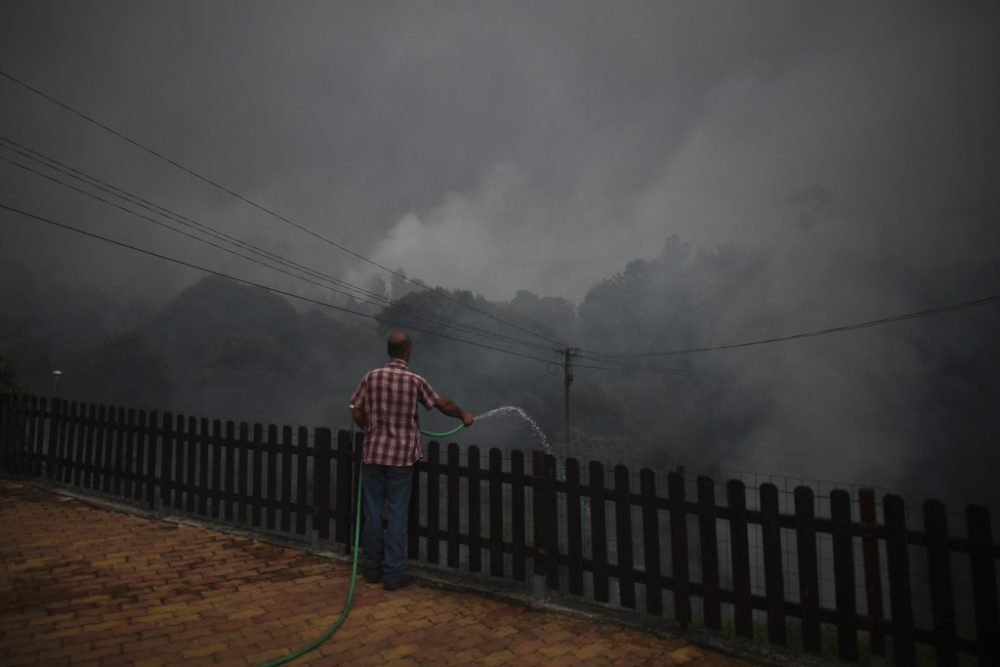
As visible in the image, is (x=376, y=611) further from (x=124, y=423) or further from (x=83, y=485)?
(x=83, y=485)

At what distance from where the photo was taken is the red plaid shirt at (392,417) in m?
3.89

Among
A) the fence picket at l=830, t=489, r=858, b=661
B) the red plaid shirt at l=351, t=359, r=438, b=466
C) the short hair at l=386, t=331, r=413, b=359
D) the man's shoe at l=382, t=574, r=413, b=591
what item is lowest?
A: the man's shoe at l=382, t=574, r=413, b=591

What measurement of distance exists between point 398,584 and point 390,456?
3.17 feet

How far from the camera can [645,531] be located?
359cm

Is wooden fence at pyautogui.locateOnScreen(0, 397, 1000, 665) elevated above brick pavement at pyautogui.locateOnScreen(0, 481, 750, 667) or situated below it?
above

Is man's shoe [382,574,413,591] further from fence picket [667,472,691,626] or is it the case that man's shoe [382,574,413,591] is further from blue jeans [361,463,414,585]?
fence picket [667,472,691,626]

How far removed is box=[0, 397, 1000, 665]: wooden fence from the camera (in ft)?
→ 9.41

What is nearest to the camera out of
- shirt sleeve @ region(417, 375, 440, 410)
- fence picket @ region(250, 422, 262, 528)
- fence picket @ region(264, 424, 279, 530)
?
shirt sleeve @ region(417, 375, 440, 410)

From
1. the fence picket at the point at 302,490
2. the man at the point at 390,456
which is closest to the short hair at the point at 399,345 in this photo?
the man at the point at 390,456

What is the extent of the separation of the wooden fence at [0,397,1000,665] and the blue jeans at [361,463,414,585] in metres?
0.43

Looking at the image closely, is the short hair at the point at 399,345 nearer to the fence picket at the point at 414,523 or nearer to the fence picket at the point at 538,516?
the fence picket at the point at 414,523

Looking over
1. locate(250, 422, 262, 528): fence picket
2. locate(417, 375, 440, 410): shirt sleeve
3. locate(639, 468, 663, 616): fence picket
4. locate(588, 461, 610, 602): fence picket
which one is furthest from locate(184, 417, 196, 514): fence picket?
locate(639, 468, 663, 616): fence picket

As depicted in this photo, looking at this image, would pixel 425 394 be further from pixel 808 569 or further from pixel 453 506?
pixel 808 569

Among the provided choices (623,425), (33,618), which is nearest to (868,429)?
(623,425)
